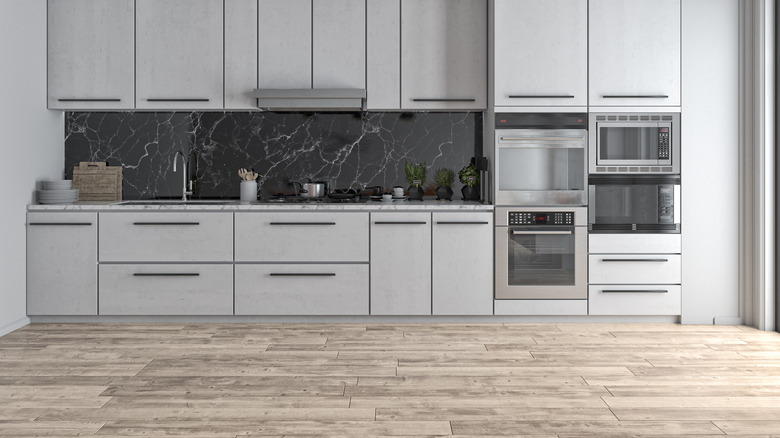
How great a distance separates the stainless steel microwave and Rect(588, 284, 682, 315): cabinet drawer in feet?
2.50

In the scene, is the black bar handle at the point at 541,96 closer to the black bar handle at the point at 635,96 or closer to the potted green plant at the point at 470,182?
the black bar handle at the point at 635,96

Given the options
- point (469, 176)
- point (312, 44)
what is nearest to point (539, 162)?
point (469, 176)

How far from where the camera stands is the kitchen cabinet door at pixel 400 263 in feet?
14.4

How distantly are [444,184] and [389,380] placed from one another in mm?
2062

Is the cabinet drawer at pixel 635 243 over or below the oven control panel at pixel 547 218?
below

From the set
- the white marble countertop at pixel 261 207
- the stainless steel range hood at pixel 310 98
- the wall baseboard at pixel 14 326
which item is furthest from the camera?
the stainless steel range hood at pixel 310 98

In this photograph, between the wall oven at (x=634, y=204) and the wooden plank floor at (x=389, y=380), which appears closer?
the wooden plank floor at (x=389, y=380)

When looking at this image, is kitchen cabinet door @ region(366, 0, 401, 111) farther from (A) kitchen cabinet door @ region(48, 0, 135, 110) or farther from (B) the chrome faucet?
(A) kitchen cabinet door @ region(48, 0, 135, 110)

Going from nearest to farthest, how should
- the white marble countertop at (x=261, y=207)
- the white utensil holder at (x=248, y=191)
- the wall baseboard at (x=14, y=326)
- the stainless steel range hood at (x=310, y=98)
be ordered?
the wall baseboard at (x=14, y=326) < the white marble countertop at (x=261, y=207) < the stainless steel range hood at (x=310, y=98) < the white utensil holder at (x=248, y=191)

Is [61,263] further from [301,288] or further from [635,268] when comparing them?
[635,268]

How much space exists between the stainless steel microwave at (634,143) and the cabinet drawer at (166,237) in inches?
96.7

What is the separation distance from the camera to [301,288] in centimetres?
440

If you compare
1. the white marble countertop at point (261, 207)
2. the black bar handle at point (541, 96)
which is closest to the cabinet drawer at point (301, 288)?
the white marble countertop at point (261, 207)

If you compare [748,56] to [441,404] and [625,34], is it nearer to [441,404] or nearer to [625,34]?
[625,34]
